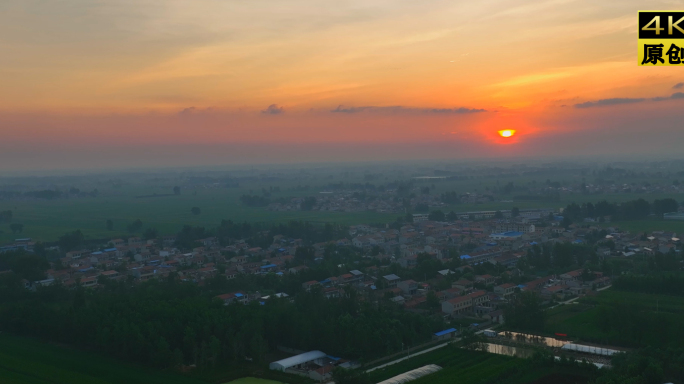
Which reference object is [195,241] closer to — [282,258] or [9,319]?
[282,258]

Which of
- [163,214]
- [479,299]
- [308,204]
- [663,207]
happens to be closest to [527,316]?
[479,299]

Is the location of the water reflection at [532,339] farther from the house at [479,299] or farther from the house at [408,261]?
the house at [408,261]

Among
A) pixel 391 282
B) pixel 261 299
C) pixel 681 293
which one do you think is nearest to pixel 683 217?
pixel 681 293

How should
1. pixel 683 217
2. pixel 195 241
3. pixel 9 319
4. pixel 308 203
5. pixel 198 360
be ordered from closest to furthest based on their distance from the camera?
pixel 198 360 → pixel 9 319 → pixel 195 241 → pixel 683 217 → pixel 308 203

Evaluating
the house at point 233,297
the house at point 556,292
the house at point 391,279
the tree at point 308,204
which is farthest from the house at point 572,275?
the tree at point 308,204

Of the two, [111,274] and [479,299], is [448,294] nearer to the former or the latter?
[479,299]

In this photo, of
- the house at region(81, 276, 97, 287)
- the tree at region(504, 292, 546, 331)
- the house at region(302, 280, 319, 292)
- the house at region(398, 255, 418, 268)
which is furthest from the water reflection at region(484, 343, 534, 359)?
the house at region(81, 276, 97, 287)
